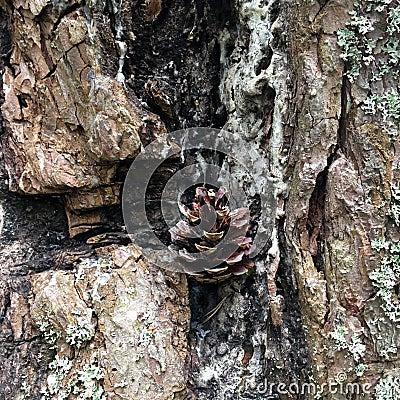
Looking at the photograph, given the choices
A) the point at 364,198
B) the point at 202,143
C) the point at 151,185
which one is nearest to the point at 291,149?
the point at 364,198

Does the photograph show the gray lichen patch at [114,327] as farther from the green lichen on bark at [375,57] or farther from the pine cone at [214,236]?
the green lichen on bark at [375,57]

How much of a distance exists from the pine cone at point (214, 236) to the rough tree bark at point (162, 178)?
76 mm

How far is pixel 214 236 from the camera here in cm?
125

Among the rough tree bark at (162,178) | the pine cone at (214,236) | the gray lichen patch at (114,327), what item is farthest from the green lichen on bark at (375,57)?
the gray lichen patch at (114,327)

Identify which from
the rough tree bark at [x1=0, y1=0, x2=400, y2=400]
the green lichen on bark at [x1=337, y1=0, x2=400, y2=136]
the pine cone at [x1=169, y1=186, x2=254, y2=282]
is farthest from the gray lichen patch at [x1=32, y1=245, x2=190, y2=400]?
the green lichen on bark at [x1=337, y1=0, x2=400, y2=136]

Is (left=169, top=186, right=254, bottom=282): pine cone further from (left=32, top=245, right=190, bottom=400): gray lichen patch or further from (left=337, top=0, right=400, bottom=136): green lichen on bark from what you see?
(left=337, top=0, right=400, bottom=136): green lichen on bark

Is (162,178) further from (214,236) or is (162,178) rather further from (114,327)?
(114,327)

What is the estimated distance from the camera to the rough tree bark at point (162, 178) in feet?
3.74

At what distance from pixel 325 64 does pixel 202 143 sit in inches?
18.4

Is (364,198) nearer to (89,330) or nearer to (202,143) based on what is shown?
(202,143)

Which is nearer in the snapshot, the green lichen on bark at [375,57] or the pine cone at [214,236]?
the green lichen on bark at [375,57]

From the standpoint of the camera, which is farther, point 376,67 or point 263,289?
point 263,289

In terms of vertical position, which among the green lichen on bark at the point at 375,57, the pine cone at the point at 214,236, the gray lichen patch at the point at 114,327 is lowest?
the gray lichen patch at the point at 114,327

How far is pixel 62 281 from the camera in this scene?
1312 mm
